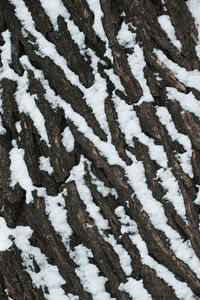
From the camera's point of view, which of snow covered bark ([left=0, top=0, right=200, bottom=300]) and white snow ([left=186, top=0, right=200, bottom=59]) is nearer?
snow covered bark ([left=0, top=0, right=200, bottom=300])

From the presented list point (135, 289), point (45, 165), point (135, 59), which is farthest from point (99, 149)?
point (135, 289)

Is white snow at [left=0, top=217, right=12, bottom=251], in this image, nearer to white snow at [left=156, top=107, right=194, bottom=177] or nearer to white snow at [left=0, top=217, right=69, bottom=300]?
white snow at [left=0, top=217, right=69, bottom=300]

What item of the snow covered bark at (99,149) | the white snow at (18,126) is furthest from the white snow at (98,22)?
the white snow at (18,126)

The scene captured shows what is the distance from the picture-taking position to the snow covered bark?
7.74 ft

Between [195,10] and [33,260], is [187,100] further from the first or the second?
[33,260]

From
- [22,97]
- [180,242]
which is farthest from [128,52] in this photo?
[180,242]

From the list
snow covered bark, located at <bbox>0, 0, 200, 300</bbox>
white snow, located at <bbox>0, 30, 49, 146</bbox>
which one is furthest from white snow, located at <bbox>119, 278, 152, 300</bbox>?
white snow, located at <bbox>0, 30, 49, 146</bbox>

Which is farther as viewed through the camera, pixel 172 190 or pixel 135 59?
pixel 135 59

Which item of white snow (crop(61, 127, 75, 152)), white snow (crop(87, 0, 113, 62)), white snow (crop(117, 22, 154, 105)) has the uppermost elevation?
white snow (crop(87, 0, 113, 62))

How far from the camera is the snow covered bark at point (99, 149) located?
2.36m

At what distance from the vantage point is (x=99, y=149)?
2430 millimetres

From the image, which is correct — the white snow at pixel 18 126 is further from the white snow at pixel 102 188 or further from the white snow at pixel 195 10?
the white snow at pixel 195 10

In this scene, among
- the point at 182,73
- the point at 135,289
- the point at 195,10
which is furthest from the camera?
the point at 195,10

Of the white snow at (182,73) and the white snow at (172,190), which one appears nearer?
the white snow at (172,190)
